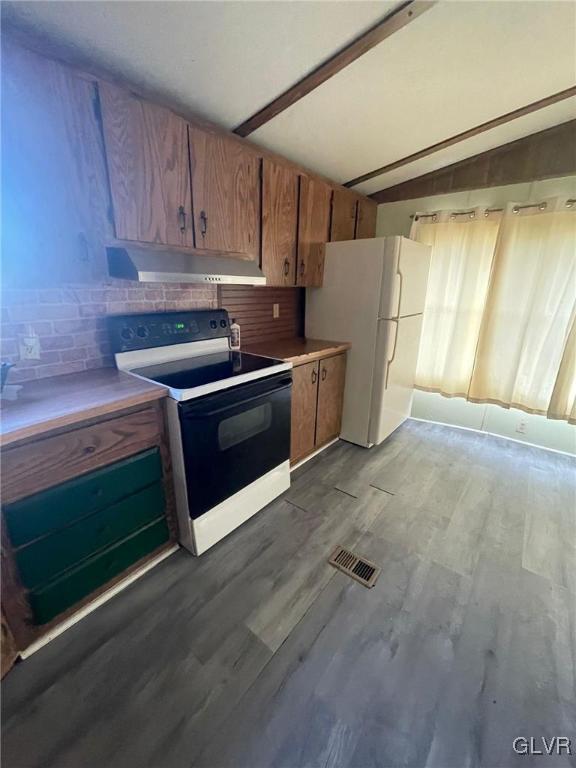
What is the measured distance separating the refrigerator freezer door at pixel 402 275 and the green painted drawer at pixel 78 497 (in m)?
1.96

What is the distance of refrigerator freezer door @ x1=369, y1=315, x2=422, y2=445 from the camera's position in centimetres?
253

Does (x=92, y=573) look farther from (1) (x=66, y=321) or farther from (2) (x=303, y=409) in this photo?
(2) (x=303, y=409)

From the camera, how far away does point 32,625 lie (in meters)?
1.21

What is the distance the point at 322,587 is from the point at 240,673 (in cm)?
51

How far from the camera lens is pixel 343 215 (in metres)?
2.85

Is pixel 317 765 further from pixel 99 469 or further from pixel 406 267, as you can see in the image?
pixel 406 267

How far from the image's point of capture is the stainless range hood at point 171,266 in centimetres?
144

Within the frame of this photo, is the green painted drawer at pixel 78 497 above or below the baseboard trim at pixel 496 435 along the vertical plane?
above

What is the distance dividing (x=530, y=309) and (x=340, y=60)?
235 centimetres

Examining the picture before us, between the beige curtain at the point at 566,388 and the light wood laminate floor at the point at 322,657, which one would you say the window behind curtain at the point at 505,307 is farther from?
the light wood laminate floor at the point at 322,657

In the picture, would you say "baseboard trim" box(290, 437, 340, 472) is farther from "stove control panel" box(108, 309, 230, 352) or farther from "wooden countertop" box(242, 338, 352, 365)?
"stove control panel" box(108, 309, 230, 352)

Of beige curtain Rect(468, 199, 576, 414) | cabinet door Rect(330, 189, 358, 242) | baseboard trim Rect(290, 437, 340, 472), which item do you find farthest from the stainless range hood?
beige curtain Rect(468, 199, 576, 414)

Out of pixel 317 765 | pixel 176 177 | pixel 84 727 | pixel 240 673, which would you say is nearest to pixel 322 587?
pixel 240 673

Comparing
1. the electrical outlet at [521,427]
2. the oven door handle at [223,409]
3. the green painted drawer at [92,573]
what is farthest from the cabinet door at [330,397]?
the electrical outlet at [521,427]
